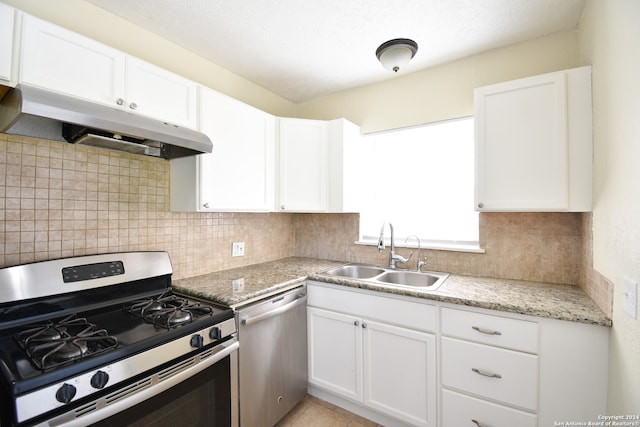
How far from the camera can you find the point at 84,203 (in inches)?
59.0

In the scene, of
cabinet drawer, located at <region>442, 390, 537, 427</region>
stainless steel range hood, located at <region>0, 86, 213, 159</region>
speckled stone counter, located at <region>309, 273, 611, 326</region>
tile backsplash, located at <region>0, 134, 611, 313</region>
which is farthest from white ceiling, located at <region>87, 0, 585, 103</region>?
cabinet drawer, located at <region>442, 390, 537, 427</region>

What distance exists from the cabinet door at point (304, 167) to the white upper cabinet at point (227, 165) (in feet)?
0.51

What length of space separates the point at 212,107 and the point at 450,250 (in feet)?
6.38

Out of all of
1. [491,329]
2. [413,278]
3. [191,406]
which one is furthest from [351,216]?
[191,406]

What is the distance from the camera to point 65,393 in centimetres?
89

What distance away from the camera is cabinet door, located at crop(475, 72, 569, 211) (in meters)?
1.50

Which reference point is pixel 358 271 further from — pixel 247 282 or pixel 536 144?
pixel 536 144

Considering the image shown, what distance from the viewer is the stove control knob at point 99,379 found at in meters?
0.95

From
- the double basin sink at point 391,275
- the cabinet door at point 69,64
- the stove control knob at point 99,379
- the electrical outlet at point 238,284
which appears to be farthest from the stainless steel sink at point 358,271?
the cabinet door at point 69,64

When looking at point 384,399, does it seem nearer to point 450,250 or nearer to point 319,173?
point 450,250

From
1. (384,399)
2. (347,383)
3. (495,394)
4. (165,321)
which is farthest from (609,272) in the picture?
(165,321)

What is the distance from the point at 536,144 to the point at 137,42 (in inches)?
94.8

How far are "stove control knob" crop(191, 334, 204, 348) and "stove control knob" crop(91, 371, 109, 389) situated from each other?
324mm

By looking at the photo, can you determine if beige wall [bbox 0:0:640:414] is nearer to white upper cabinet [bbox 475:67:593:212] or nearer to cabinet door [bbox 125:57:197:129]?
white upper cabinet [bbox 475:67:593:212]
